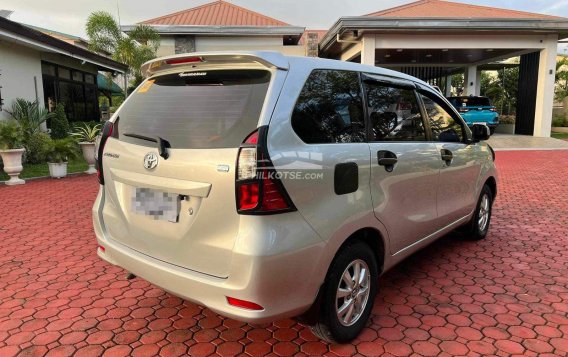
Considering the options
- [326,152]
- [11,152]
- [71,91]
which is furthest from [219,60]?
[71,91]

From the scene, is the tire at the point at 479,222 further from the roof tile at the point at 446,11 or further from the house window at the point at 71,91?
the roof tile at the point at 446,11

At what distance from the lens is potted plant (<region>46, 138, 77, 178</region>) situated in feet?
29.7

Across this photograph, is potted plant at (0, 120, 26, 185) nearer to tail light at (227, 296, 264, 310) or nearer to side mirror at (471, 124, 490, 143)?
tail light at (227, 296, 264, 310)

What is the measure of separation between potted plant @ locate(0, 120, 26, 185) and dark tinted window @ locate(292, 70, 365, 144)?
7.81 m

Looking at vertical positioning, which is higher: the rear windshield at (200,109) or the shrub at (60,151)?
the rear windshield at (200,109)

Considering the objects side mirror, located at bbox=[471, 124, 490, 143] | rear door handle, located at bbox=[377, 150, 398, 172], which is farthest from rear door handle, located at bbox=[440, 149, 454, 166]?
rear door handle, located at bbox=[377, 150, 398, 172]

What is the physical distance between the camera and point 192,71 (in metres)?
2.62

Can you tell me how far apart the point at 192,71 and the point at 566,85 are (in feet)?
106

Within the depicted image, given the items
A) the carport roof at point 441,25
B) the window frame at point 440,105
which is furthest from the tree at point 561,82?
the window frame at point 440,105

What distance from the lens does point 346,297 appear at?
8.72ft

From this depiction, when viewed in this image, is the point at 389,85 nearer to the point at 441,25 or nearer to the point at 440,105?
the point at 440,105

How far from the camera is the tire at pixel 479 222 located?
15.2ft

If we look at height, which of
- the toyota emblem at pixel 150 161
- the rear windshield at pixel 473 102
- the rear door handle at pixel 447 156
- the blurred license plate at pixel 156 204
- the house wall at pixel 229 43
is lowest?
the blurred license plate at pixel 156 204

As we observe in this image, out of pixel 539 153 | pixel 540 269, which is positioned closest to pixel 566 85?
pixel 539 153
